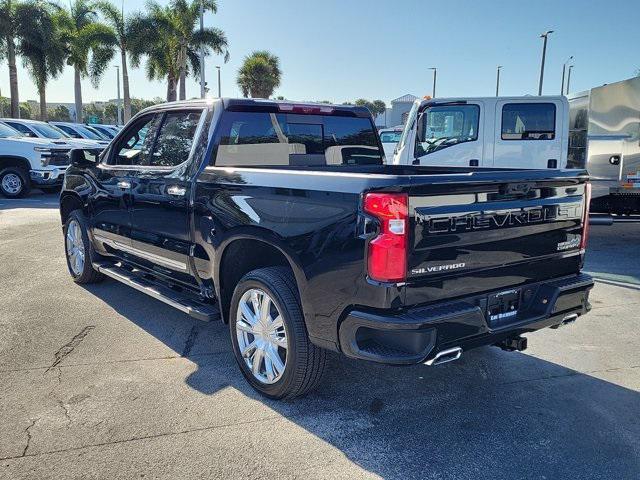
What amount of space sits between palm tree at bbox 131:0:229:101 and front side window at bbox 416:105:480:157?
28.7m

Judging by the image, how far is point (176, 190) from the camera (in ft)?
13.6

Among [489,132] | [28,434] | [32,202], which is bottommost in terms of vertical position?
[28,434]

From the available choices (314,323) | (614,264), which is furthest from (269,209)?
(614,264)

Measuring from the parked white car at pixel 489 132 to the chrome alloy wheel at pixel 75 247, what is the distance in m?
5.41

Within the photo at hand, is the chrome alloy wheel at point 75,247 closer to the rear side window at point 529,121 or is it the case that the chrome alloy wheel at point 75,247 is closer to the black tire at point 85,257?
the black tire at point 85,257

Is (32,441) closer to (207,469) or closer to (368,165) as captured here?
(207,469)

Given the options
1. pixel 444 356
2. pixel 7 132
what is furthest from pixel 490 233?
pixel 7 132

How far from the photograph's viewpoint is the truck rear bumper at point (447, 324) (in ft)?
8.89

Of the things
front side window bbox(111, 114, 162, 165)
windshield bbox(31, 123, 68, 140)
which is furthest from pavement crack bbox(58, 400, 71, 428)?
windshield bbox(31, 123, 68, 140)

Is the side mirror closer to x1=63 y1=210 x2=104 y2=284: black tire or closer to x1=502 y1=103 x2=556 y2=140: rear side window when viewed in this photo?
x1=63 y1=210 x2=104 y2=284: black tire

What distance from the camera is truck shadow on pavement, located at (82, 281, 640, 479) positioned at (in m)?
2.83

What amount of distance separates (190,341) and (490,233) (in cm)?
271

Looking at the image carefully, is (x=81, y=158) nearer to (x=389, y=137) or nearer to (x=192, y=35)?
(x=389, y=137)

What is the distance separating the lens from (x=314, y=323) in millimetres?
3049
